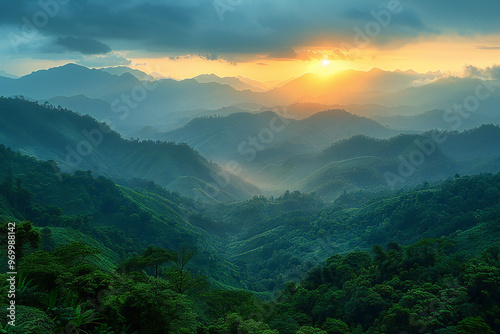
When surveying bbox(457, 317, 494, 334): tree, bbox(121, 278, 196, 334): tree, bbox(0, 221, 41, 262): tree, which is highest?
bbox(0, 221, 41, 262): tree

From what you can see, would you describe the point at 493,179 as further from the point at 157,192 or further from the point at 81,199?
the point at 157,192

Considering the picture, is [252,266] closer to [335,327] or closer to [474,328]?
[335,327]

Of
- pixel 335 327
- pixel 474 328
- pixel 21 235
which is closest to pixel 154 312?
pixel 21 235

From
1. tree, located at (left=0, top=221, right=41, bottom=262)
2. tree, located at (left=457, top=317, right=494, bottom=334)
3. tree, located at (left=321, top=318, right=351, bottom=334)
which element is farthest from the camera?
tree, located at (left=321, top=318, right=351, bottom=334)

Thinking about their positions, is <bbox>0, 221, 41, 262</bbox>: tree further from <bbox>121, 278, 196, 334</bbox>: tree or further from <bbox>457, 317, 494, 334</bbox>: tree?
<bbox>457, 317, 494, 334</bbox>: tree

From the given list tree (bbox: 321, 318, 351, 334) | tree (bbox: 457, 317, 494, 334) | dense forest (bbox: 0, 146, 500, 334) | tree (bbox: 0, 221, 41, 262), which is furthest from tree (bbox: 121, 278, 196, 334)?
tree (bbox: 457, 317, 494, 334)

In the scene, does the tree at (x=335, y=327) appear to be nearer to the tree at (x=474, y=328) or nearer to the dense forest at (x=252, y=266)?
the dense forest at (x=252, y=266)

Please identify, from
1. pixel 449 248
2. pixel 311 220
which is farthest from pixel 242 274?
pixel 449 248

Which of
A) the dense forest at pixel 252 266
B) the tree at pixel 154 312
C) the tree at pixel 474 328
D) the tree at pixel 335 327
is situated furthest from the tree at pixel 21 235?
the tree at pixel 474 328
